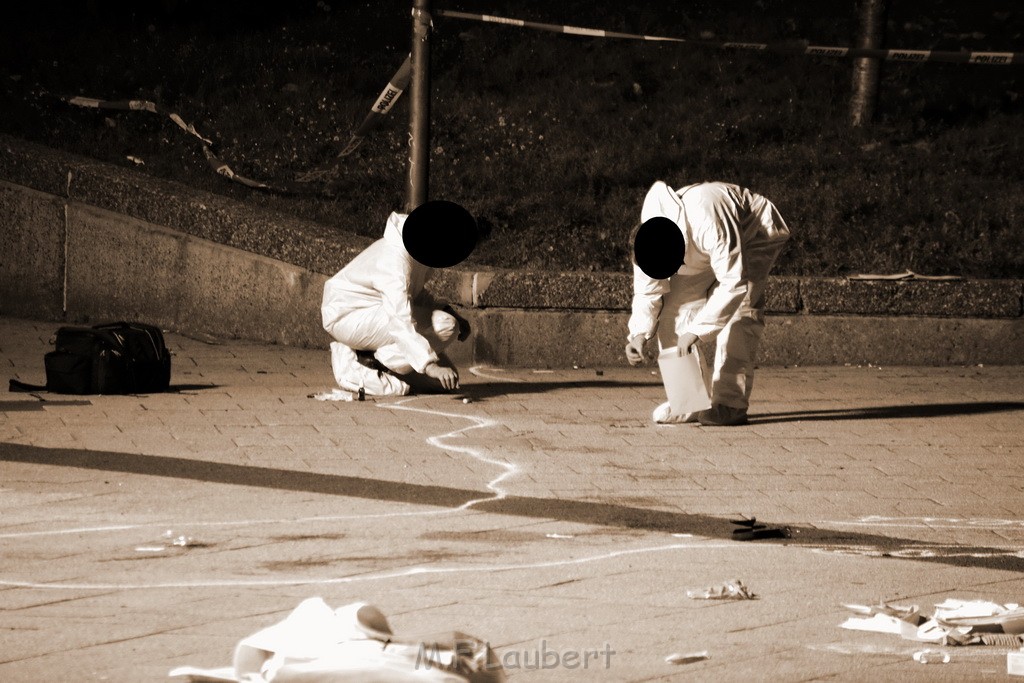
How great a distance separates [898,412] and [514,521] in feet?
11.9

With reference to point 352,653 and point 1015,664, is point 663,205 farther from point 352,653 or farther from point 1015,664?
point 352,653

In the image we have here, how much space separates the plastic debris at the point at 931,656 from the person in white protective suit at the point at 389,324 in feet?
15.0

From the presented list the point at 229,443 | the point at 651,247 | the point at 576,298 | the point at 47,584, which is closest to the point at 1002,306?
the point at 576,298

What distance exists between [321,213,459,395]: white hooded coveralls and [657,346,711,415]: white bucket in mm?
1359

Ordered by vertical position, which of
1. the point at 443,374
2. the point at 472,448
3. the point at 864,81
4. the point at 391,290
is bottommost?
the point at 472,448

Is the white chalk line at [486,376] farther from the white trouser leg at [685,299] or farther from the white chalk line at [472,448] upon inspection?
the white trouser leg at [685,299]

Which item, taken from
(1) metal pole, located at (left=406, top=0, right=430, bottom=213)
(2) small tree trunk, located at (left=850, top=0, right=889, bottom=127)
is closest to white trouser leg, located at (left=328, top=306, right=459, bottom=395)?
(1) metal pole, located at (left=406, top=0, right=430, bottom=213)

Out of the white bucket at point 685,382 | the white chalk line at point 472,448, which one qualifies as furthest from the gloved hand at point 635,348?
the white chalk line at point 472,448

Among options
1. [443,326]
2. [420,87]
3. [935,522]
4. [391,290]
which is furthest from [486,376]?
[935,522]

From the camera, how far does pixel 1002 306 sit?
10789 mm

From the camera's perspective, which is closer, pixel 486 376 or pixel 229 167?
pixel 486 376

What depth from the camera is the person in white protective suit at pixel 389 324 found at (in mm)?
8836

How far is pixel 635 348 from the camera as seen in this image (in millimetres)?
8242

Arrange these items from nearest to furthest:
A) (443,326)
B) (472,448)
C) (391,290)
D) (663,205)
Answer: (472,448) → (663,205) → (391,290) → (443,326)
